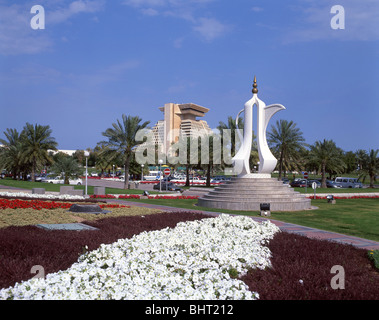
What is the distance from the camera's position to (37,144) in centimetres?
4359

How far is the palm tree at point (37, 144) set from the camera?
43.2 meters

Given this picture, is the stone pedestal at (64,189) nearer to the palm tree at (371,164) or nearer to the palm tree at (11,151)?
the palm tree at (11,151)

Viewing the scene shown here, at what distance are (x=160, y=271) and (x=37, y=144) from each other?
4310cm

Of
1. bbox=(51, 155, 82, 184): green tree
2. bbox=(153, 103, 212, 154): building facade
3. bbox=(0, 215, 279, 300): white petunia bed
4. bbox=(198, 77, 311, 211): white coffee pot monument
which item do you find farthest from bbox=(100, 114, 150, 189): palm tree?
bbox=(153, 103, 212, 154): building facade

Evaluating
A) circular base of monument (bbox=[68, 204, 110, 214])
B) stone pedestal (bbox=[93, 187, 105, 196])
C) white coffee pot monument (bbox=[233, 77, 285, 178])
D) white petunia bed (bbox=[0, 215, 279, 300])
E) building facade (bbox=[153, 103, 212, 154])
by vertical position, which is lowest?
stone pedestal (bbox=[93, 187, 105, 196])

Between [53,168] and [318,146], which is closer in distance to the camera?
[53,168]

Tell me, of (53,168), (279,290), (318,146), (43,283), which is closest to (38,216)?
(43,283)

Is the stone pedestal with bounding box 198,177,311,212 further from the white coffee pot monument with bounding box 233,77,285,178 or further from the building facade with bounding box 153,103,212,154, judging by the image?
the building facade with bounding box 153,103,212,154

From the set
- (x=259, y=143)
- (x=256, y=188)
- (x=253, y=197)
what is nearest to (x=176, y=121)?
(x=259, y=143)

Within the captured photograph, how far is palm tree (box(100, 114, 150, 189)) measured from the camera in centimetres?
3628

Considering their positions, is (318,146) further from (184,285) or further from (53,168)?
(184,285)

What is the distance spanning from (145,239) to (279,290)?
10.9ft

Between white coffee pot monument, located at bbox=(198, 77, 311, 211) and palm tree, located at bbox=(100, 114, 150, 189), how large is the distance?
17.1 m
